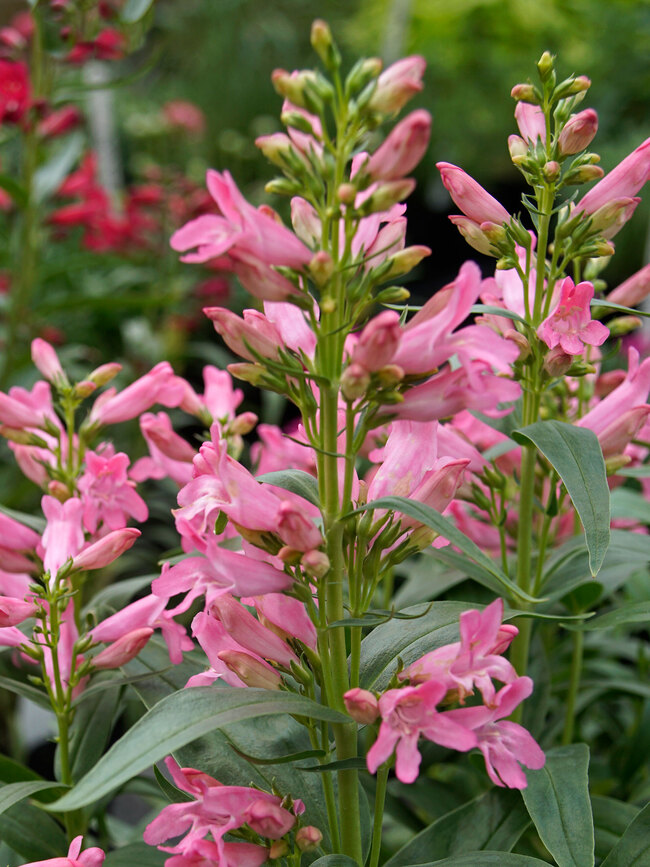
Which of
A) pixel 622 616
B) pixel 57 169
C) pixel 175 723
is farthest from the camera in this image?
pixel 57 169

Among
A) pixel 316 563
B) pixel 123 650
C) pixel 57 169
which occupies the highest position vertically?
pixel 57 169

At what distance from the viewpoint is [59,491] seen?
74cm

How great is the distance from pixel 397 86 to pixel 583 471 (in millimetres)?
276

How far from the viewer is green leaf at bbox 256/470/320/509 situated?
0.56 m

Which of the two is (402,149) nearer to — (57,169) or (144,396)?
(144,396)

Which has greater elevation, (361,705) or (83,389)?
(83,389)

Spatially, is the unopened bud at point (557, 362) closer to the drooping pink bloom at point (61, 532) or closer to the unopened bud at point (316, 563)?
the unopened bud at point (316, 563)

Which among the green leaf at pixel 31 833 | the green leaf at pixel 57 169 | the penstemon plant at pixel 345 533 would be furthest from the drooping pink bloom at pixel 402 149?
the green leaf at pixel 57 169

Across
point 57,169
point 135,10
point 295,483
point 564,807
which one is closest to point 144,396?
point 295,483

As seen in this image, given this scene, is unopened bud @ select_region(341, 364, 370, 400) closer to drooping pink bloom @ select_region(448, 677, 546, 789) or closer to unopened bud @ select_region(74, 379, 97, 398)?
drooping pink bloom @ select_region(448, 677, 546, 789)

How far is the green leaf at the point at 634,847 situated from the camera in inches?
23.3

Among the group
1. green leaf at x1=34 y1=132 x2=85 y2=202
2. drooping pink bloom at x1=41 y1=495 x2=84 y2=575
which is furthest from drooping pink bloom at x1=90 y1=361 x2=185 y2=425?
green leaf at x1=34 y1=132 x2=85 y2=202

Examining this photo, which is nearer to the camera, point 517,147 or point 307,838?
point 307,838

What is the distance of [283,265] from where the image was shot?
1.63 feet
